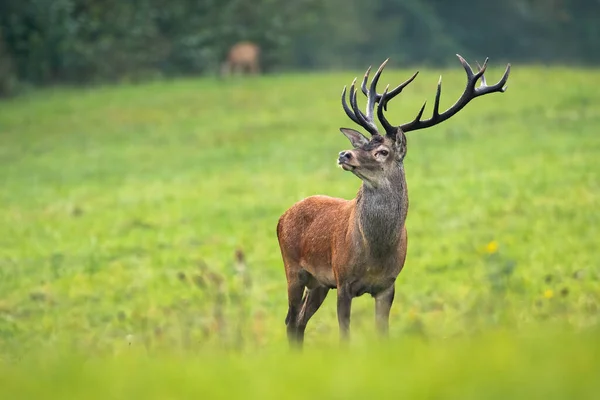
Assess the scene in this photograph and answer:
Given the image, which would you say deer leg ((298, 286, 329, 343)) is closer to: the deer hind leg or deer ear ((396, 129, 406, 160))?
the deer hind leg

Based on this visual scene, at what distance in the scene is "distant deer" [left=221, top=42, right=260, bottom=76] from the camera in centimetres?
4031

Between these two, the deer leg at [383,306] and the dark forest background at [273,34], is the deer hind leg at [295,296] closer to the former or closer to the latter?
the deer leg at [383,306]

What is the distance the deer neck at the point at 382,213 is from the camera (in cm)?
788

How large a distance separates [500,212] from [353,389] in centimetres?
1273

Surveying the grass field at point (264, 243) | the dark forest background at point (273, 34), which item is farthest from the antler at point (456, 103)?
the dark forest background at point (273, 34)

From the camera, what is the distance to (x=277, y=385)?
4262mm

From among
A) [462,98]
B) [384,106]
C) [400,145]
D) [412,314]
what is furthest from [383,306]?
[412,314]

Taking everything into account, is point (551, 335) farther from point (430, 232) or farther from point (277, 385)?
point (430, 232)

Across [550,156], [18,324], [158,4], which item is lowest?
[18,324]

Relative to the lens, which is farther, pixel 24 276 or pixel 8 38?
pixel 8 38

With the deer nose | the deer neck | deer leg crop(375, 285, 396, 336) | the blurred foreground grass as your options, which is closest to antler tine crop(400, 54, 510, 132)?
the deer neck

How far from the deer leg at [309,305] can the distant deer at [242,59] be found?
105 ft

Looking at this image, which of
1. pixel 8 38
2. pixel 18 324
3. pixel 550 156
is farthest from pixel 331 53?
pixel 18 324

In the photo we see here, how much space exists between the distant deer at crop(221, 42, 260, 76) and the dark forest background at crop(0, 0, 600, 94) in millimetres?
1481
